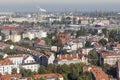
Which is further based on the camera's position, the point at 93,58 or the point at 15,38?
the point at 15,38

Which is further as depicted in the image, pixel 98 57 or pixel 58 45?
pixel 58 45

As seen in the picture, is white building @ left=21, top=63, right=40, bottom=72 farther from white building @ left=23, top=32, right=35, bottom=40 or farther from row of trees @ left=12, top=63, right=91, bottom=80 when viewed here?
white building @ left=23, top=32, right=35, bottom=40

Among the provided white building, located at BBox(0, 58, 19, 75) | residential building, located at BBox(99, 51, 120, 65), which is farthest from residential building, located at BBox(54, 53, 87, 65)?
white building, located at BBox(0, 58, 19, 75)

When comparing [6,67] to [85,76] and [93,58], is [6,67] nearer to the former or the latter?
[85,76]

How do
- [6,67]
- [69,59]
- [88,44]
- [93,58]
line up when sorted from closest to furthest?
[6,67] < [69,59] < [93,58] < [88,44]

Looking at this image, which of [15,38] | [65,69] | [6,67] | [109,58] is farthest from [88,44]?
[65,69]

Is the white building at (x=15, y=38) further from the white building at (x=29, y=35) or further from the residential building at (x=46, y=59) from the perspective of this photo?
the residential building at (x=46, y=59)

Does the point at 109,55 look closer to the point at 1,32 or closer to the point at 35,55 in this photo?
the point at 35,55

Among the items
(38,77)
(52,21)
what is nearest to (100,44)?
(38,77)

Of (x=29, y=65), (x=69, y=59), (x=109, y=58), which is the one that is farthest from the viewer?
(x=109, y=58)

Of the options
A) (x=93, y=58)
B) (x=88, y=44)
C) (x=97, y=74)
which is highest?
(x=97, y=74)

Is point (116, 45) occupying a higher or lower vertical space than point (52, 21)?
higher
